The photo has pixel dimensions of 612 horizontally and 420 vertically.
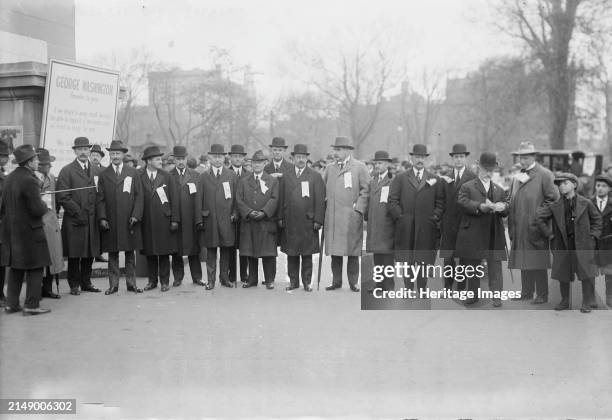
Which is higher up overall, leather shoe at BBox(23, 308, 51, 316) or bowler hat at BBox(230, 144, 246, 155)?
bowler hat at BBox(230, 144, 246, 155)

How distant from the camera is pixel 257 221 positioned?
9.63 meters

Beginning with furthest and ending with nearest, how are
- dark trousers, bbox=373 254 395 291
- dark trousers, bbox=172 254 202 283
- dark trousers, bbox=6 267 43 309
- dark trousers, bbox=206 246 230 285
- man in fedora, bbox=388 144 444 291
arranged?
1. dark trousers, bbox=172 254 202 283
2. dark trousers, bbox=206 246 230 285
3. dark trousers, bbox=373 254 395 291
4. man in fedora, bbox=388 144 444 291
5. dark trousers, bbox=6 267 43 309

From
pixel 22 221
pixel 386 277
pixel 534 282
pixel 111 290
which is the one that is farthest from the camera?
pixel 386 277

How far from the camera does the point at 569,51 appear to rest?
23.7 m

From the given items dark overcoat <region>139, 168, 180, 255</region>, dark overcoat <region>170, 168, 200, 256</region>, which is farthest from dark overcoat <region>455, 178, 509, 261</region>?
dark overcoat <region>139, 168, 180, 255</region>

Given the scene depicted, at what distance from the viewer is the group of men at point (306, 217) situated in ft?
27.6

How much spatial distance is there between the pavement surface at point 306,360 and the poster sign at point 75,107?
2.87 metres

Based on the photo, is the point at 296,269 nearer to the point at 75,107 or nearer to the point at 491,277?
the point at 491,277

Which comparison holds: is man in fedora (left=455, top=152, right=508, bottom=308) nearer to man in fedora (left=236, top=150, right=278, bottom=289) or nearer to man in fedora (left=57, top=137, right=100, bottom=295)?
man in fedora (left=236, top=150, right=278, bottom=289)

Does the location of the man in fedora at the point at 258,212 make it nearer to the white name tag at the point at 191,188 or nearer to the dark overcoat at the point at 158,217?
the white name tag at the point at 191,188

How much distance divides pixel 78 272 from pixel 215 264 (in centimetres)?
202

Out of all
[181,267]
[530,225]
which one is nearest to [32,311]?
[181,267]

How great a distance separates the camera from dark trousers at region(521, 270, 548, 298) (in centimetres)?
859

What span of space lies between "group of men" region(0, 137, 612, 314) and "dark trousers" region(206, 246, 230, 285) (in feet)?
0.07
